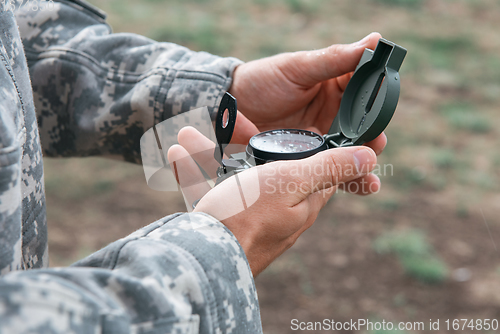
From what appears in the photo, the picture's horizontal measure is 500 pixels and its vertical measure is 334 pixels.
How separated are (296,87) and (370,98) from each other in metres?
0.41

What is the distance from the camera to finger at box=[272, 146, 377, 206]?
45.3 inches

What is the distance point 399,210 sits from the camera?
2.87 m

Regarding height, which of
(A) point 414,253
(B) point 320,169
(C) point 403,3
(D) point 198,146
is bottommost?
(A) point 414,253

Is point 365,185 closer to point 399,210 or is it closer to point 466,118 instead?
point 399,210

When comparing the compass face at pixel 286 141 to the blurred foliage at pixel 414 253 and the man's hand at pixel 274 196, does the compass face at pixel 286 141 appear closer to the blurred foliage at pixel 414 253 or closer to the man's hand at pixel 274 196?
the man's hand at pixel 274 196

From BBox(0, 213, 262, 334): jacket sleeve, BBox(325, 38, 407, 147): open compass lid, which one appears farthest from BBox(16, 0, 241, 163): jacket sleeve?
BBox(0, 213, 262, 334): jacket sleeve

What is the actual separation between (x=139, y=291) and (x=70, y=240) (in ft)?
7.05

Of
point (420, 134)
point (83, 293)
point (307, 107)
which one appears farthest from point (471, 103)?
point (83, 293)

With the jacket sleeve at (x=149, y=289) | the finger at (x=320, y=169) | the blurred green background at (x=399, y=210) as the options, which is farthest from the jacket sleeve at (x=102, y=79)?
the blurred green background at (x=399, y=210)

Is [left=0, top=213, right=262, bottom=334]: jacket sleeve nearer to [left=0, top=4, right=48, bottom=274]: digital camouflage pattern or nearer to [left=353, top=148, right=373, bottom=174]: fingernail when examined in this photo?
[left=0, top=4, right=48, bottom=274]: digital camouflage pattern

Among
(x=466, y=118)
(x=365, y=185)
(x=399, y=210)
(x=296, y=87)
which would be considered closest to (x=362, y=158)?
(x=365, y=185)

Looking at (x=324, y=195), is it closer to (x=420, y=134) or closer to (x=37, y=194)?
(x=37, y=194)

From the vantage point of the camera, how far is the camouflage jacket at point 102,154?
2.07 ft

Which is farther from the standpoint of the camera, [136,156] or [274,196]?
[136,156]
